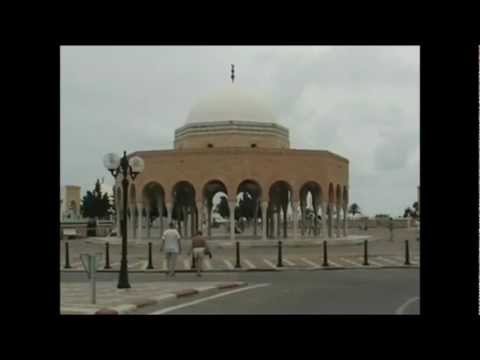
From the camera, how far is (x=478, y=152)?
18.6 ft

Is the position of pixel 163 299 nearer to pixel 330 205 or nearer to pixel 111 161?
pixel 111 161

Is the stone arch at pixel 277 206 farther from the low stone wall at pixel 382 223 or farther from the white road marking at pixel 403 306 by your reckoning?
the low stone wall at pixel 382 223

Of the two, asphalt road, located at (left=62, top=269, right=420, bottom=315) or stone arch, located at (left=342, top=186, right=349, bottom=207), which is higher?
stone arch, located at (left=342, top=186, right=349, bottom=207)

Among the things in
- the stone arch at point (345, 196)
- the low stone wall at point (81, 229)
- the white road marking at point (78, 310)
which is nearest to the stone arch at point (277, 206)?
the stone arch at point (345, 196)

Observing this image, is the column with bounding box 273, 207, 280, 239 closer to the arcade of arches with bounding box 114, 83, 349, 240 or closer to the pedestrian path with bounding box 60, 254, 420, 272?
the arcade of arches with bounding box 114, 83, 349, 240

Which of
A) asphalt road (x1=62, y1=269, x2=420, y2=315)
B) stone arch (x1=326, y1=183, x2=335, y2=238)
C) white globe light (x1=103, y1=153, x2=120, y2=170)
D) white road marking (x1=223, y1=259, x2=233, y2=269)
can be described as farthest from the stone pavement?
stone arch (x1=326, y1=183, x2=335, y2=238)

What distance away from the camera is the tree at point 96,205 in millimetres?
85375

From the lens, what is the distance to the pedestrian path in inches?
819

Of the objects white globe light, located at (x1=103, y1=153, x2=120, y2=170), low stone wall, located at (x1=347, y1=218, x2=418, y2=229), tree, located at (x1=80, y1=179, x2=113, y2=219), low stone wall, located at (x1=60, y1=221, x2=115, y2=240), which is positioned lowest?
low stone wall, located at (x1=347, y1=218, x2=418, y2=229)

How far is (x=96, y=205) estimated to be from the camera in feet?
279

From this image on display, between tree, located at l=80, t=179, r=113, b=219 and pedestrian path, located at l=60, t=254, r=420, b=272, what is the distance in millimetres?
60814

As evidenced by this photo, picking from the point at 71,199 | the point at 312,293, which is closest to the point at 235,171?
the point at 312,293

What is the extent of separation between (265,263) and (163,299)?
10100mm
